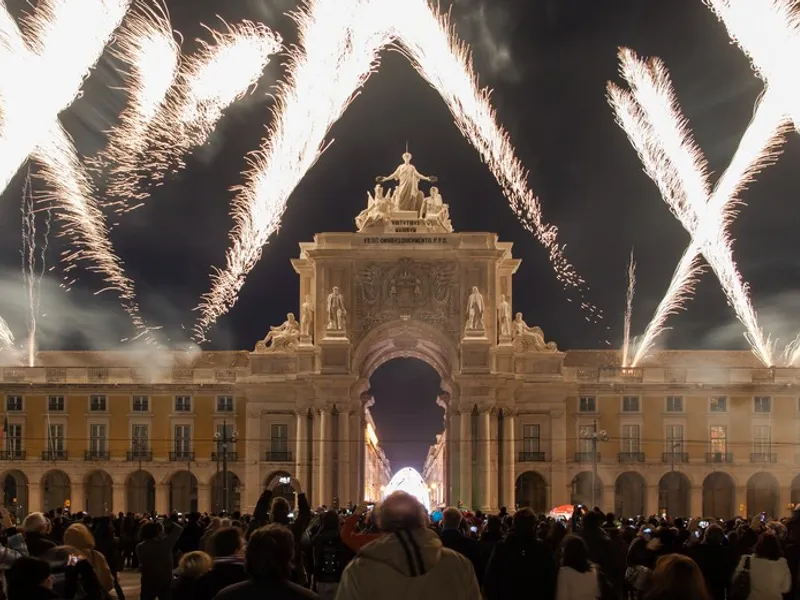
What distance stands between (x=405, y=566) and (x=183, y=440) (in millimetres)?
77482

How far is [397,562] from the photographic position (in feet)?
33.8

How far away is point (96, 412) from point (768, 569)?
7330 cm

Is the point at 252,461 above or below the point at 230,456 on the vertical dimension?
below

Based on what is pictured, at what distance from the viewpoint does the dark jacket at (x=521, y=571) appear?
1630 cm

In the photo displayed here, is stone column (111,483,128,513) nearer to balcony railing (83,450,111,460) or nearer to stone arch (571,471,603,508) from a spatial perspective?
balcony railing (83,450,111,460)

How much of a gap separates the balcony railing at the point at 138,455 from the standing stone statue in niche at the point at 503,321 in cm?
2323

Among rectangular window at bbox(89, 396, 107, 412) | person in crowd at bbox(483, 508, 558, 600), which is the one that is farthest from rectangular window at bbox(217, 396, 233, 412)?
person in crowd at bbox(483, 508, 558, 600)

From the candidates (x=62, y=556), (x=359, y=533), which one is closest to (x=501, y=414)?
(x=359, y=533)

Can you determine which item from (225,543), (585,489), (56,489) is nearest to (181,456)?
(56,489)

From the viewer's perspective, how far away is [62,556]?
45.9ft

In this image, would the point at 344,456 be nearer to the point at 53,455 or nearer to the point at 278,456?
the point at 278,456

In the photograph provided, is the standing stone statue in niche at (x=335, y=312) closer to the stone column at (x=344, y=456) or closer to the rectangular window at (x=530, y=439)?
the stone column at (x=344, y=456)

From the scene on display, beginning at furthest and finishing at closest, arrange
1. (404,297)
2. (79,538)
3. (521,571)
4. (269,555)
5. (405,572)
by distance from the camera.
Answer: (404,297) < (521,571) < (79,538) < (269,555) < (405,572)

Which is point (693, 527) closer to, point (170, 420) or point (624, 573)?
point (624, 573)
